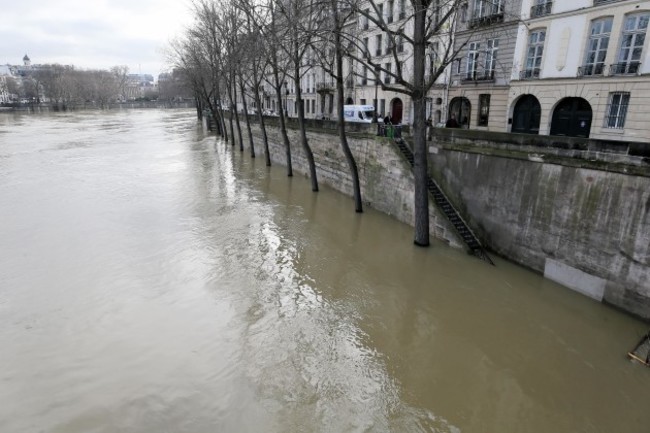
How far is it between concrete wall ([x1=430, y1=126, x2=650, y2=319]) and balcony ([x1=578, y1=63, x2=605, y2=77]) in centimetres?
894

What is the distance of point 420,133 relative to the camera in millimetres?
12156

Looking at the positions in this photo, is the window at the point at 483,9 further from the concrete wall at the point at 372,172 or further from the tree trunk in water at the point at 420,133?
the tree trunk in water at the point at 420,133

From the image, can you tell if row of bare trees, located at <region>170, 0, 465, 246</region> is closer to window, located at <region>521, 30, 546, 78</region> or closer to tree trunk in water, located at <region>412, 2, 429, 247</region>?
tree trunk in water, located at <region>412, 2, 429, 247</region>

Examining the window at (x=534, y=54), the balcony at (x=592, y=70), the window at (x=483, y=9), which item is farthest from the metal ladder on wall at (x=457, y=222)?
the window at (x=483, y=9)

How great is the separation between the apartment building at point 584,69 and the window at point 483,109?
7.05 ft

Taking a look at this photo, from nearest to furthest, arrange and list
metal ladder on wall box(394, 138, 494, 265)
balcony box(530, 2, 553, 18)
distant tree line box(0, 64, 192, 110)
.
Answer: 1. metal ladder on wall box(394, 138, 494, 265)
2. balcony box(530, 2, 553, 18)
3. distant tree line box(0, 64, 192, 110)

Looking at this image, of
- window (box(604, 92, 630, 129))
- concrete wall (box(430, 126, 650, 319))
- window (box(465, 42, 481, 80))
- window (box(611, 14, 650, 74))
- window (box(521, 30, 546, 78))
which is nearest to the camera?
concrete wall (box(430, 126, 650, 319))

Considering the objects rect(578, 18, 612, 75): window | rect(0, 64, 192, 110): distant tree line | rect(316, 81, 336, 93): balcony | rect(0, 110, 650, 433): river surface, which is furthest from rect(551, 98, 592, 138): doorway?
rect(0, 64, 192, 110): distant tree line

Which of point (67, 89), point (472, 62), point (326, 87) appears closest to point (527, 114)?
point (472, 62)

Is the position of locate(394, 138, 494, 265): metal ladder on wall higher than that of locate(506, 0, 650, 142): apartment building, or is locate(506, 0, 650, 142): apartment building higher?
locate(506, 0, 650, 142): apartment building

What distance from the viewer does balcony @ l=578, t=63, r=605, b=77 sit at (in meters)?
17.3

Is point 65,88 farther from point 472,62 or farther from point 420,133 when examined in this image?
point 420,133

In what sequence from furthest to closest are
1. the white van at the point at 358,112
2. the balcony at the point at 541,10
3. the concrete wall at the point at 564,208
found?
1. the white van at the point at 358,112
2. the balcony at the point at 541,10
3. the concrete wall at the point at 564,208

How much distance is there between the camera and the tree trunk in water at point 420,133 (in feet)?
37.7
